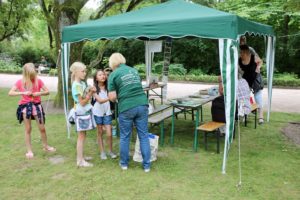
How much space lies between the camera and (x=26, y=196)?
14.1 ft

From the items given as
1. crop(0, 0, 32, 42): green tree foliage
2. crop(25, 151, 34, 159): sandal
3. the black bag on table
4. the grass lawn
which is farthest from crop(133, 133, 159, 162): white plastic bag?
crop(0, 0, 32, 42): green tree foliage

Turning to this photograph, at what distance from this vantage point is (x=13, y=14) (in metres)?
16.7

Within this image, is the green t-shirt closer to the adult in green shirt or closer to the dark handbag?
the adult in green shirt

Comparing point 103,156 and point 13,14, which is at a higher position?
point 13,14

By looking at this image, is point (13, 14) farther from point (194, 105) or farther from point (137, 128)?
point (137, 128)

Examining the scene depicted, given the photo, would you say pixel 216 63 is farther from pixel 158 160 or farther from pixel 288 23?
pixel 158 160

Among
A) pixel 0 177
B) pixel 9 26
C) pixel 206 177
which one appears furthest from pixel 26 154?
pixel 9 26

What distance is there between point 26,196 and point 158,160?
206 cm

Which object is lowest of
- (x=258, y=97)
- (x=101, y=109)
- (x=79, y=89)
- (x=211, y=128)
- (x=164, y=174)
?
(x=164, y=174)

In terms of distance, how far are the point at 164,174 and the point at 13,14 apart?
1437cm

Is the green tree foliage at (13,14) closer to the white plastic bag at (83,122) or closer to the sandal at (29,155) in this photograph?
the sandal at (29,155)

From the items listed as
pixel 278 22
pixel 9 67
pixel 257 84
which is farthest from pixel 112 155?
pixel 9 67

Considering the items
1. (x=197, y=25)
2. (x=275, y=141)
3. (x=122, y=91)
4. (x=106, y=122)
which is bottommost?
(x=275, y=141)

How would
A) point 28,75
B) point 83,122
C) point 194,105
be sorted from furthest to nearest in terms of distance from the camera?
1. point 194,105
2. point 28,75
3. point 83,122
